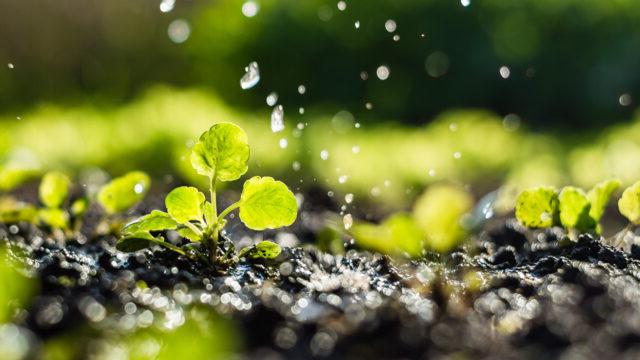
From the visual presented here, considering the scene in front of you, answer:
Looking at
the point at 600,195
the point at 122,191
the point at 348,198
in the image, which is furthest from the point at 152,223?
the point at 348,198

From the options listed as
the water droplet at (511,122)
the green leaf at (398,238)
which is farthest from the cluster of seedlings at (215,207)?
the water droplet at (511,122)

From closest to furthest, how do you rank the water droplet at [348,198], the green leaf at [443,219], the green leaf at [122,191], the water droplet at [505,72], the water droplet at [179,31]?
the green leaf at [443,219] < the green leaf at [122,191] < the water droplet at [348,198] < the water droplet at [505,72] < the water droplet at [179,31]

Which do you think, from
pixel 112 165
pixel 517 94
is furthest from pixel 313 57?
pixel 112 165

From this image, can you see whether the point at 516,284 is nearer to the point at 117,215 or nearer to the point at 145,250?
the point at 145,250

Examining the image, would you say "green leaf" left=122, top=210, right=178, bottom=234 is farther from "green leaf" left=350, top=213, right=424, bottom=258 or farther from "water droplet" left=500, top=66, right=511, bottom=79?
"water droplet" left=500, top=66, right=511, bottom=79

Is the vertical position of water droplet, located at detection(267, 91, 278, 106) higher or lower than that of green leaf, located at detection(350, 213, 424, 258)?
higher

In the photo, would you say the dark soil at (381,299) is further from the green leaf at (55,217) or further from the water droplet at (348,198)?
the water droplet at (348,198)

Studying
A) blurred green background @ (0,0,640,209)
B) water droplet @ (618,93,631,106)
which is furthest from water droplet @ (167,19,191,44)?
water droplet @ (618,93,631,106)
